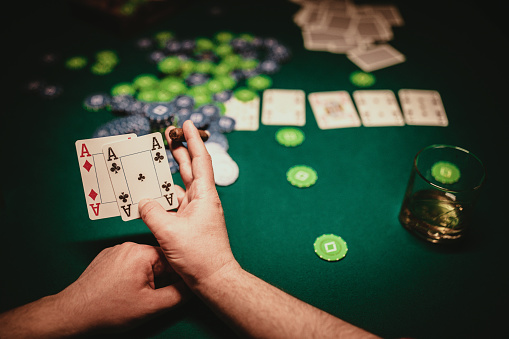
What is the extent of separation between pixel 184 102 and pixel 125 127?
37cm

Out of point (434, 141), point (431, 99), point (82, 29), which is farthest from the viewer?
point (82, 29)

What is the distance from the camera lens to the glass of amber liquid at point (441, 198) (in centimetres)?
148

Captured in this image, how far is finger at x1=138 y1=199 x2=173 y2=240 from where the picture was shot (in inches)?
46.3

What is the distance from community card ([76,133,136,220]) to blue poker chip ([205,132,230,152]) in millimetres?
628

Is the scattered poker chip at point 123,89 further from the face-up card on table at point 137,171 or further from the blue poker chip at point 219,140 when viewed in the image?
the face-up card on table at point 137,171

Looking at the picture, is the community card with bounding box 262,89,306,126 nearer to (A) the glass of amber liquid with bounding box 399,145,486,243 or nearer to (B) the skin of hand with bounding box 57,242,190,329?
(A) the glass of amber liquid with bounding box 399,145,486,243

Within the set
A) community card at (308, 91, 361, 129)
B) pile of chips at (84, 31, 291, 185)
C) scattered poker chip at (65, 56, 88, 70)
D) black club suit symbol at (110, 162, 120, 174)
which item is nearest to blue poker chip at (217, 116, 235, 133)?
pile of chips at (84, 31, 291, 185)

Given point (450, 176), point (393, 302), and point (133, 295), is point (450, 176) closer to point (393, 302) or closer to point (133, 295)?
point (393, 302)

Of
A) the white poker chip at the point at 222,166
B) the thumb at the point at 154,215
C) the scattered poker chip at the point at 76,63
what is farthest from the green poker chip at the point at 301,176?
the scattered poker chip at the point at 76,63

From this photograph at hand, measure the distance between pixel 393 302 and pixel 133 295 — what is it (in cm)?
99

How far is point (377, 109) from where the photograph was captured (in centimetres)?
225

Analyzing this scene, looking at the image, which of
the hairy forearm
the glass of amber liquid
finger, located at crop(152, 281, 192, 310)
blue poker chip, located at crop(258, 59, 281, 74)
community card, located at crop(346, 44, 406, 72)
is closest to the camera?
the hairy forearm

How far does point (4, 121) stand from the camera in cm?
209

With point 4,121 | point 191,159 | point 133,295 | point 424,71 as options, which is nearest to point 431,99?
point 424,71
